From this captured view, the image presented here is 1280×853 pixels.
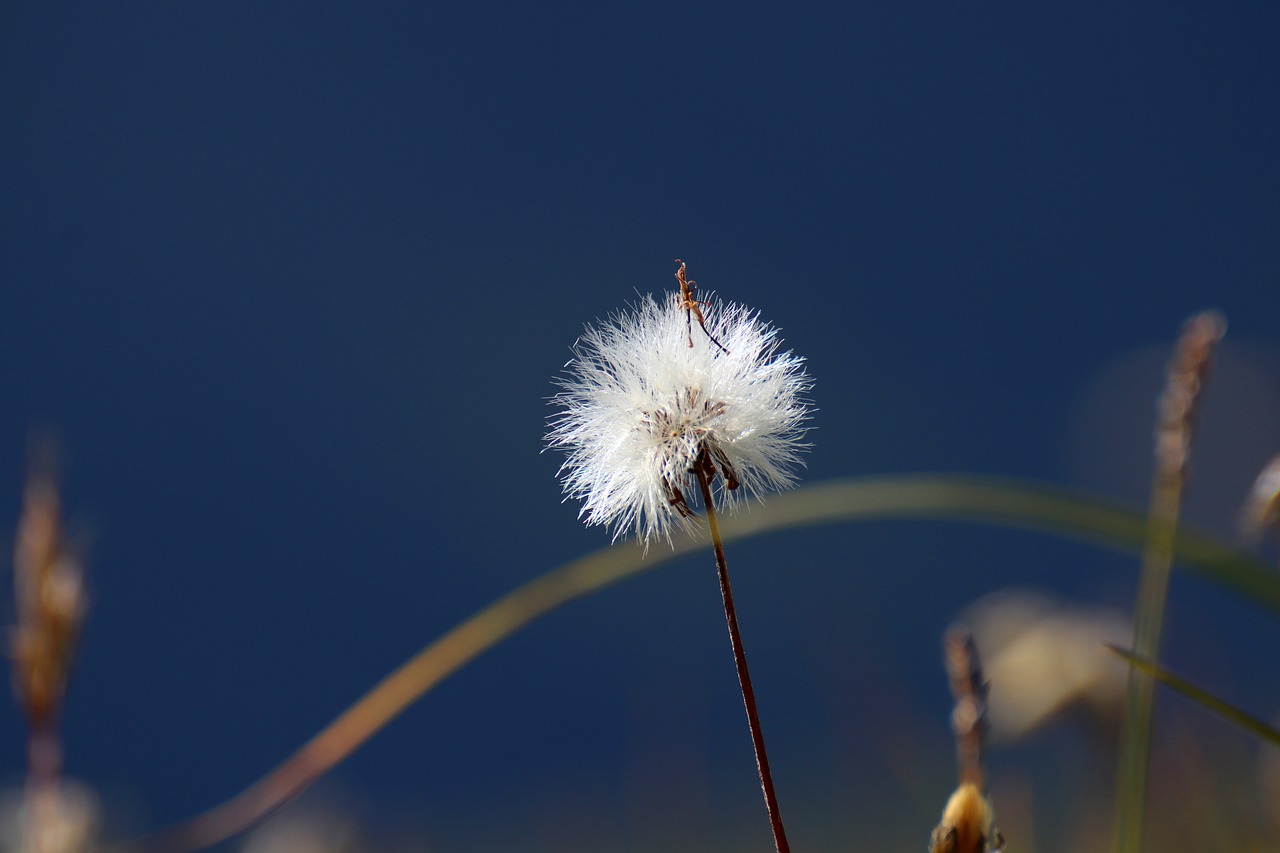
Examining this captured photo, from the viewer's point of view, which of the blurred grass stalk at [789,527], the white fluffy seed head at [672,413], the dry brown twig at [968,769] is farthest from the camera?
the white fluffy seed head at [672,413]

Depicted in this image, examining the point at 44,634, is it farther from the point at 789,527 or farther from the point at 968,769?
the point at 968,769

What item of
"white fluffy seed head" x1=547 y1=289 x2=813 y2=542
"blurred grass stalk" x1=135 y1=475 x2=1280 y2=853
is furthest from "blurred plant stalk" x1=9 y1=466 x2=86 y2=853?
"white fluffy seed head" x1=547 y1=289 x2=813 y2=542

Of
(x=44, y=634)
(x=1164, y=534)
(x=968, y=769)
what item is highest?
(x=44, y=634)

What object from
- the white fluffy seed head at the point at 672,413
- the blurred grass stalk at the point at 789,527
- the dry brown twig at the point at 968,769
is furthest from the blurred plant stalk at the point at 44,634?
the dry brown twig at the point at 968,769

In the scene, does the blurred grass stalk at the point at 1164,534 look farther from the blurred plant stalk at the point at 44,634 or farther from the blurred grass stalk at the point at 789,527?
the blurred plant stalk at the point at 44,634

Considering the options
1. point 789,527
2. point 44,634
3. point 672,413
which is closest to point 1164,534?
point 789,527

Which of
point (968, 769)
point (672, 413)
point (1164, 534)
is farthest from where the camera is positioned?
point (672, 413)
